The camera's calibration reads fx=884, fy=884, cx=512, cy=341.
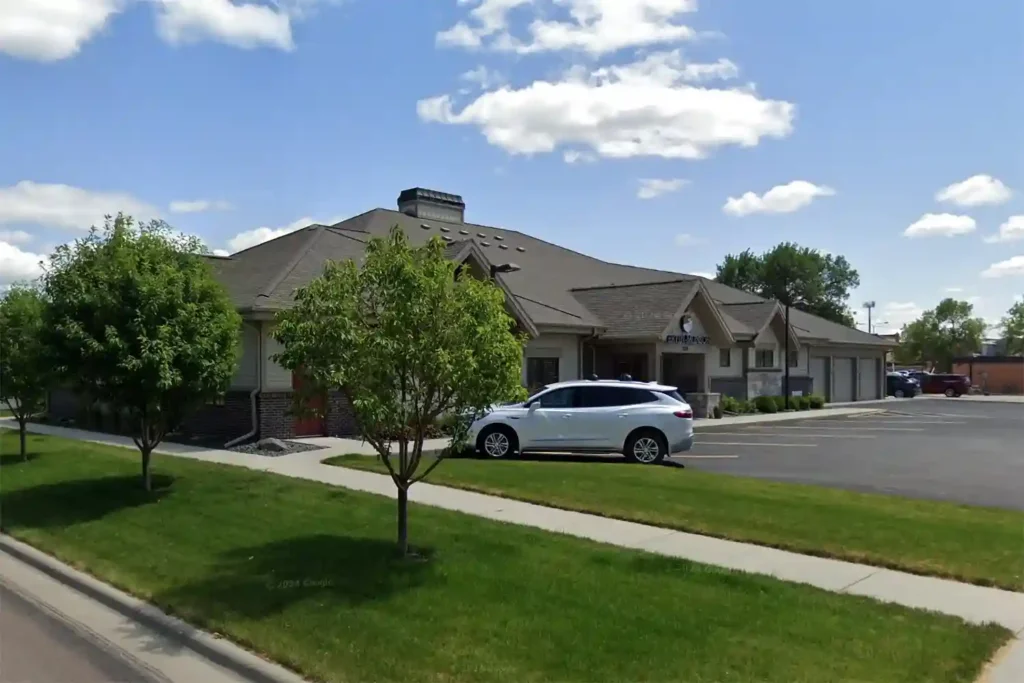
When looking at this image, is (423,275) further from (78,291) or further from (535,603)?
(78,291)

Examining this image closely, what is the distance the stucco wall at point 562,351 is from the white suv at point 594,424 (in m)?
8.10

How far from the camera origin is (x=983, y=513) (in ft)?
36.3

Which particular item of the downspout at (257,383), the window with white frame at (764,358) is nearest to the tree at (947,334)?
the window with white frame at (764,358)

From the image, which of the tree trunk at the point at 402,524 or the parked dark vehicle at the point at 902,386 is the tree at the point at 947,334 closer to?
the parked dark vehicle at the point at 902,386

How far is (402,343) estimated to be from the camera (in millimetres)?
7855

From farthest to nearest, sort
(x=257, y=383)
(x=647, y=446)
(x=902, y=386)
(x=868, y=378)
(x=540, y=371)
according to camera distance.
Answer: (x=902, y=386) → (x=868, y=378) → (x=540, y=371) → (x=257, y=383) → (x=647, y=446)

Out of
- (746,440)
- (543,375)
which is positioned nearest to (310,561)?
(746,440)

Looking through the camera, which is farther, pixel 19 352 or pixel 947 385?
pixel 947 385

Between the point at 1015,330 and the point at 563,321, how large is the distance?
84874 mm

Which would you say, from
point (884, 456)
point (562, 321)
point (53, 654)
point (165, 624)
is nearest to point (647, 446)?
point (884, 456)

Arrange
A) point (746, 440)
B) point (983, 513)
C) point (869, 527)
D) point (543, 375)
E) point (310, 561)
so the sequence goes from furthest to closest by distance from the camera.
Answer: point (543, 375)
point (746, 440)
point (983, 513)
point (869, 527)
point (310, 561)

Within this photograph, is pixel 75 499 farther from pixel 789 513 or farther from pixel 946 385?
pixel 946 385

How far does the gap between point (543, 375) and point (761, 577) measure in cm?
1861

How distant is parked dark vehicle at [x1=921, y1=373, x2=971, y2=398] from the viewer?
2349 inches
